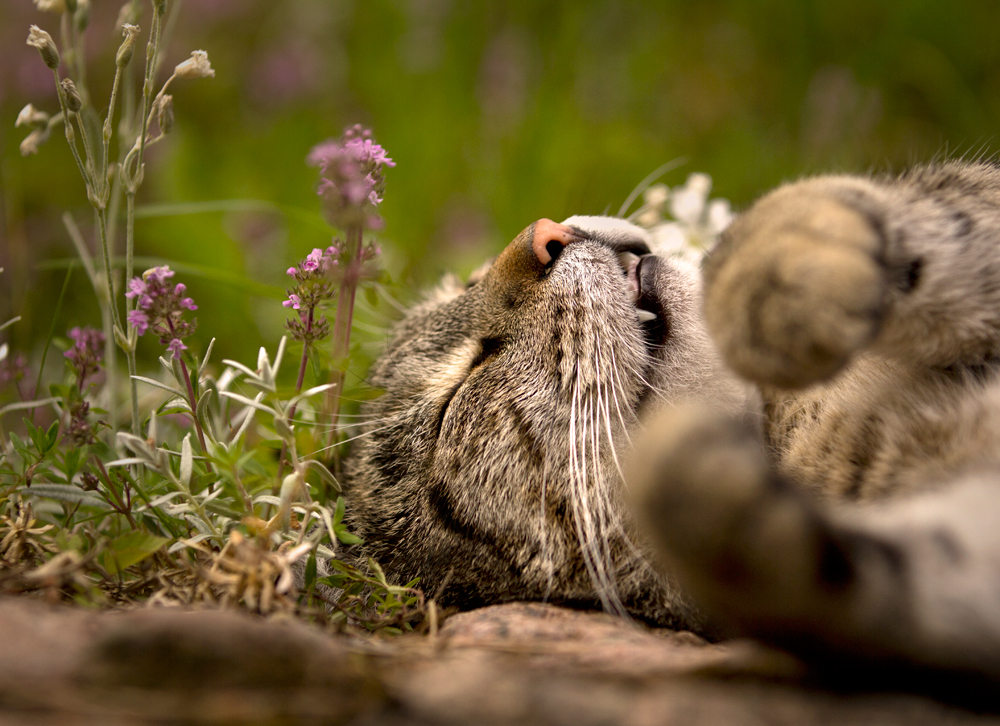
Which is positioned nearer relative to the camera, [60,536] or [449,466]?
[60,536]

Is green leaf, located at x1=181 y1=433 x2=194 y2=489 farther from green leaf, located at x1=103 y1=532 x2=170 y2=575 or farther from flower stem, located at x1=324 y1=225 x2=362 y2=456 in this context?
flower stem, located at x1=324 y1=225 x2=362 y2=456

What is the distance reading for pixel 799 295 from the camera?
0.98 meters

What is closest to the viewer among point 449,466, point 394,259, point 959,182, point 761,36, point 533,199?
point 959,182

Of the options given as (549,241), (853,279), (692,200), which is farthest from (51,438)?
(692,200)

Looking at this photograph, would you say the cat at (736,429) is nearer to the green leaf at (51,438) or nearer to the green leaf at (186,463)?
the green leaf at (186,463)

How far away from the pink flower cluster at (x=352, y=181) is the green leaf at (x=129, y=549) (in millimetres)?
611

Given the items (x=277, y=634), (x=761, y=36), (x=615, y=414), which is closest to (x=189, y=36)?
(x=761, y=36)

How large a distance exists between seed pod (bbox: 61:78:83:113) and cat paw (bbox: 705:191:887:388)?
1150mm

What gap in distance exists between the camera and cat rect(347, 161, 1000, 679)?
2.60 feet

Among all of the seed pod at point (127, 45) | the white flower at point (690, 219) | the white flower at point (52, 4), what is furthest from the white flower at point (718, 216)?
the white flower at point (52, 4)

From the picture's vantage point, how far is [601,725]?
76cm

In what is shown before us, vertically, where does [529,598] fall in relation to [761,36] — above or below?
below

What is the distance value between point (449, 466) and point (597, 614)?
1.39ft

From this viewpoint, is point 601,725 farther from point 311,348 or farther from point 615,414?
point 311,348
